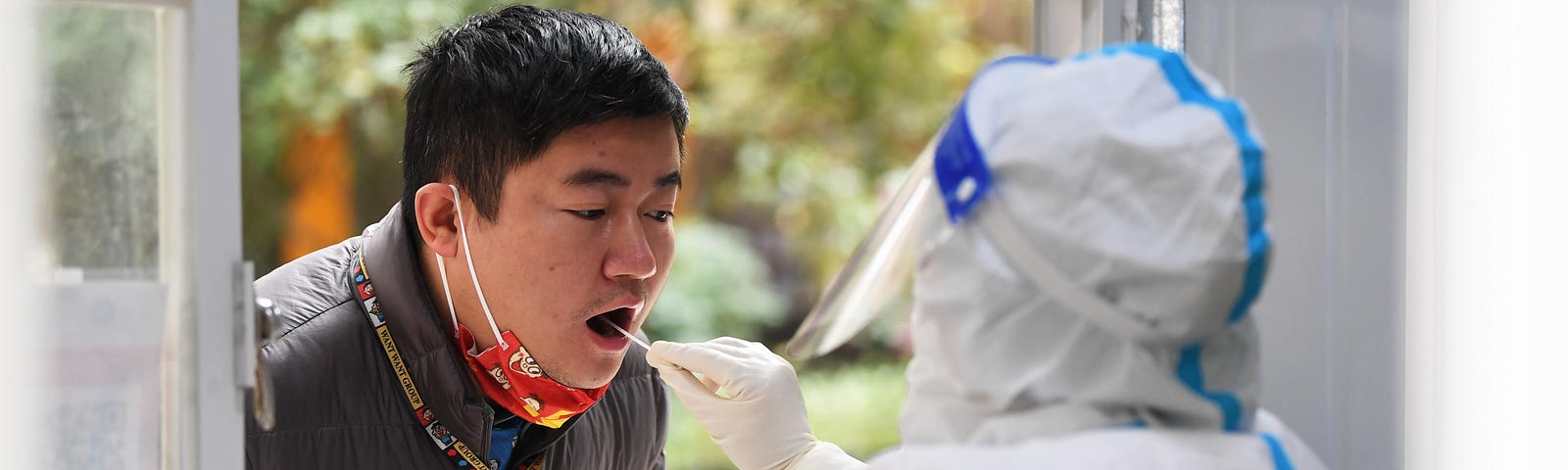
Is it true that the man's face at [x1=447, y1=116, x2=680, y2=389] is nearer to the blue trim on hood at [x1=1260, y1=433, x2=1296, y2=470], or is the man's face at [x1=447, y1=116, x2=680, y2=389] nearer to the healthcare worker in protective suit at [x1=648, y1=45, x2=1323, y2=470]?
the healthcare worker in protective suit at [x1=648, y1=45, x2=1323, y2=470]

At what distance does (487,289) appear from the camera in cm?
191

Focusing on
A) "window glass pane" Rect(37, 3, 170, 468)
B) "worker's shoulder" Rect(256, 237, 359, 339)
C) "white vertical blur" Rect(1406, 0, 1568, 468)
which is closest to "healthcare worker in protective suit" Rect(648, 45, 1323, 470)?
"white vertical blur" Rect(1406, 0, 1568, 468)

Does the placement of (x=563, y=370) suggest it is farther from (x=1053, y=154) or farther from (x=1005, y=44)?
(x=1005, y=44)

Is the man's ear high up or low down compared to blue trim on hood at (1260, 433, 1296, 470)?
up

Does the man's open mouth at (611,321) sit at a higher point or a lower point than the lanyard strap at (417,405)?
higher

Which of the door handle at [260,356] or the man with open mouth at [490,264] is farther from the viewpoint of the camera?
the man with open mouth at [490,264]

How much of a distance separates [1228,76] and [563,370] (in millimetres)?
1011

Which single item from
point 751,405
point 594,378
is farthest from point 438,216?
point 751,405

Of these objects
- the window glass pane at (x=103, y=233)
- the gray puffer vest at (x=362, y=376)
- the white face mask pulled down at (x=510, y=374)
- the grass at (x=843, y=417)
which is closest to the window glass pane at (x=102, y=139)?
the window glass pane at (x=103, y=233)

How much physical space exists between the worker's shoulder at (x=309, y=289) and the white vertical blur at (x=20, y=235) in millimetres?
701

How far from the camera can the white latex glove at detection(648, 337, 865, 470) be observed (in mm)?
1803

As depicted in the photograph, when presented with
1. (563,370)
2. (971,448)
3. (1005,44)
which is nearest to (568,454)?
(563,370)

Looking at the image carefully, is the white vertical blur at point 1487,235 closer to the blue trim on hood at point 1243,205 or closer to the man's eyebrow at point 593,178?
the blue trim on hood at point 1243,205

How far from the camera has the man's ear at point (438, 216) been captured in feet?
6.27
